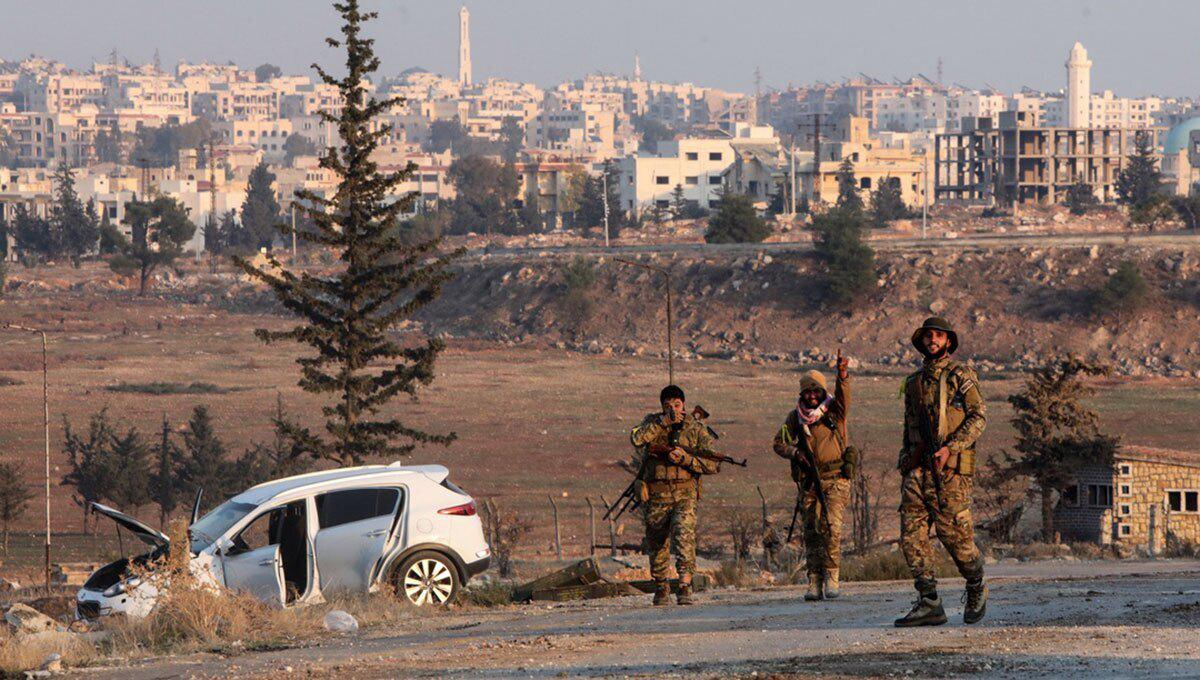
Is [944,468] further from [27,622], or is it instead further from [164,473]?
[164,473]

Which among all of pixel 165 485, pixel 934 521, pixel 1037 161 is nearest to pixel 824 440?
pixel 934 521

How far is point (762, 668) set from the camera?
34.4 ft

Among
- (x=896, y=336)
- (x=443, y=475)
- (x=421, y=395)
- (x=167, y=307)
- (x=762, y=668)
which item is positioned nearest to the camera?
(x=762, y=668)

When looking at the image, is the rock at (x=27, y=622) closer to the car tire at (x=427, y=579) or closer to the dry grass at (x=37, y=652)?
the dry grass at (x=37, y=652)

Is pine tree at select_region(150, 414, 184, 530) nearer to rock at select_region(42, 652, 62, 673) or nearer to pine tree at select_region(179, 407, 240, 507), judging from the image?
pine tree at select_region(179, 407, 240, 507)

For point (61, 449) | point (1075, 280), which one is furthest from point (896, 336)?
point (61, 449)

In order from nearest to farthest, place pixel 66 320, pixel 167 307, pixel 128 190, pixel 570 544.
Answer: pixel 570 544 → pixel 66 320 → pixel 167 307 → pixel 128 190

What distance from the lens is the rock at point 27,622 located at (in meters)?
14.1

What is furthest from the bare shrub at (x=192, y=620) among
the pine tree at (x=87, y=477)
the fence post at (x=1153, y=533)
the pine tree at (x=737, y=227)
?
the pine tree at (x=737, y=227)

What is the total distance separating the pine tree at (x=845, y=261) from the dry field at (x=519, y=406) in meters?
3.57

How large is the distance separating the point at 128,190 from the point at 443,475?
151m

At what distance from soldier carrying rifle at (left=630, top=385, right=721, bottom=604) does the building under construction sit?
120406 mm

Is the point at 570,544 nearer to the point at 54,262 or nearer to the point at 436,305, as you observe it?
the point at 436,305

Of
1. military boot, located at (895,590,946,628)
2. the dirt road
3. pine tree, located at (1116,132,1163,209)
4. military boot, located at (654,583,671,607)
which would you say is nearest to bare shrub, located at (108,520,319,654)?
the dirt road
